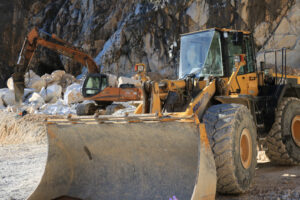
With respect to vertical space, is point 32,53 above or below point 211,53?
above

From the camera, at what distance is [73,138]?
452cm

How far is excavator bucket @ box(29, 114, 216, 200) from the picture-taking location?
3803 millimetres

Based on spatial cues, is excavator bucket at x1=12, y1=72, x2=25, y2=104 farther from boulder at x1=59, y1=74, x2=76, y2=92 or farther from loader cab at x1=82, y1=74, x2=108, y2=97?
boulder at x1=59, y1=74, x2=76, y2=92

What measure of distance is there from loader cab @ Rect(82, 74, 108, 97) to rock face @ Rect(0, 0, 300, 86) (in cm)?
571

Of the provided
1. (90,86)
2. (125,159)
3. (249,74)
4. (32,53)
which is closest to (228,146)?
(125,159)

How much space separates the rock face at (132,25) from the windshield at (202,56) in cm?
36

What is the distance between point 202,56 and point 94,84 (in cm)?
1090

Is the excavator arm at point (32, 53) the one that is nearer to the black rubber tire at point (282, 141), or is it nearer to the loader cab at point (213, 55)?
the loader cab at point (213, 55)

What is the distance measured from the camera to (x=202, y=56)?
5.71 metres

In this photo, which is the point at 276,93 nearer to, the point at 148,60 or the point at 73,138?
the point at 73,138

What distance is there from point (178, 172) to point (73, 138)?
59.2 inches

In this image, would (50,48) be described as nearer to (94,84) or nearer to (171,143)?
(94,84)

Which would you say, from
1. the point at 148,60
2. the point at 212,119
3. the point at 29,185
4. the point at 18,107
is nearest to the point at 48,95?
the point at 18,107

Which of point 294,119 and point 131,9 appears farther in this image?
point 131,9
